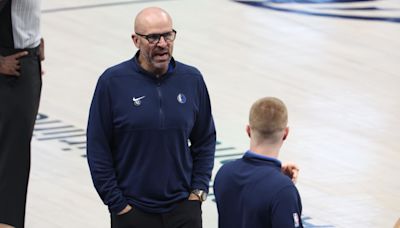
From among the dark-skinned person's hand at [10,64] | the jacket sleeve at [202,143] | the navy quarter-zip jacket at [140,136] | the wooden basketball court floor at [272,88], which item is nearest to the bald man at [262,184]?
the navy quarter-zip jacket at [140,136]

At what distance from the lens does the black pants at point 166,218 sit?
18.5ft

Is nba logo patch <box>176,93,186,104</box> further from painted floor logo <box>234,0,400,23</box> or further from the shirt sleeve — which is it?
painted floor logo <box>234,0,400,23</box>

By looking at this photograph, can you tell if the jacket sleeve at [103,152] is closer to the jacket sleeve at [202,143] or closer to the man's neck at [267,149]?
the jacket sleeve at [202,143]

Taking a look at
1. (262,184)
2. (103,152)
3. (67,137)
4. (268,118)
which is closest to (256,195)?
(262,184)

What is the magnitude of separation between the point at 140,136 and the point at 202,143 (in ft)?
1.31

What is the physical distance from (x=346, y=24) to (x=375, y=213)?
565cm

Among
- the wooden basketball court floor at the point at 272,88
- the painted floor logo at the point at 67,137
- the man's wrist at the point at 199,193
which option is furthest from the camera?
the painted floor logo at the point at 67,137

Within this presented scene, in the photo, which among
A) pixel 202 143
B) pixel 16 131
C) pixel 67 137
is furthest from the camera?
pixel 67 137

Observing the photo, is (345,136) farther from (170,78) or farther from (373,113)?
(170,78)

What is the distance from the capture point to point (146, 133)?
5574 millimetres

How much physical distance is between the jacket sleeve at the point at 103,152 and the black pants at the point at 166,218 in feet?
0.21

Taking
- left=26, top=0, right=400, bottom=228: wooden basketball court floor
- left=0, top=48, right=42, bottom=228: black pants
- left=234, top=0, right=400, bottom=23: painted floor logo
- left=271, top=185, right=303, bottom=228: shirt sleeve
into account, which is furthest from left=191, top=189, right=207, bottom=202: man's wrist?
left=234, top=0, right=400, bottom=23: painted floor logo

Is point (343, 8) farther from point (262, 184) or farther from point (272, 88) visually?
point (262, 184)

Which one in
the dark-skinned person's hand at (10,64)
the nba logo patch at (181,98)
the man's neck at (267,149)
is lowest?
the dark-skinned person's hand at (10,64)
